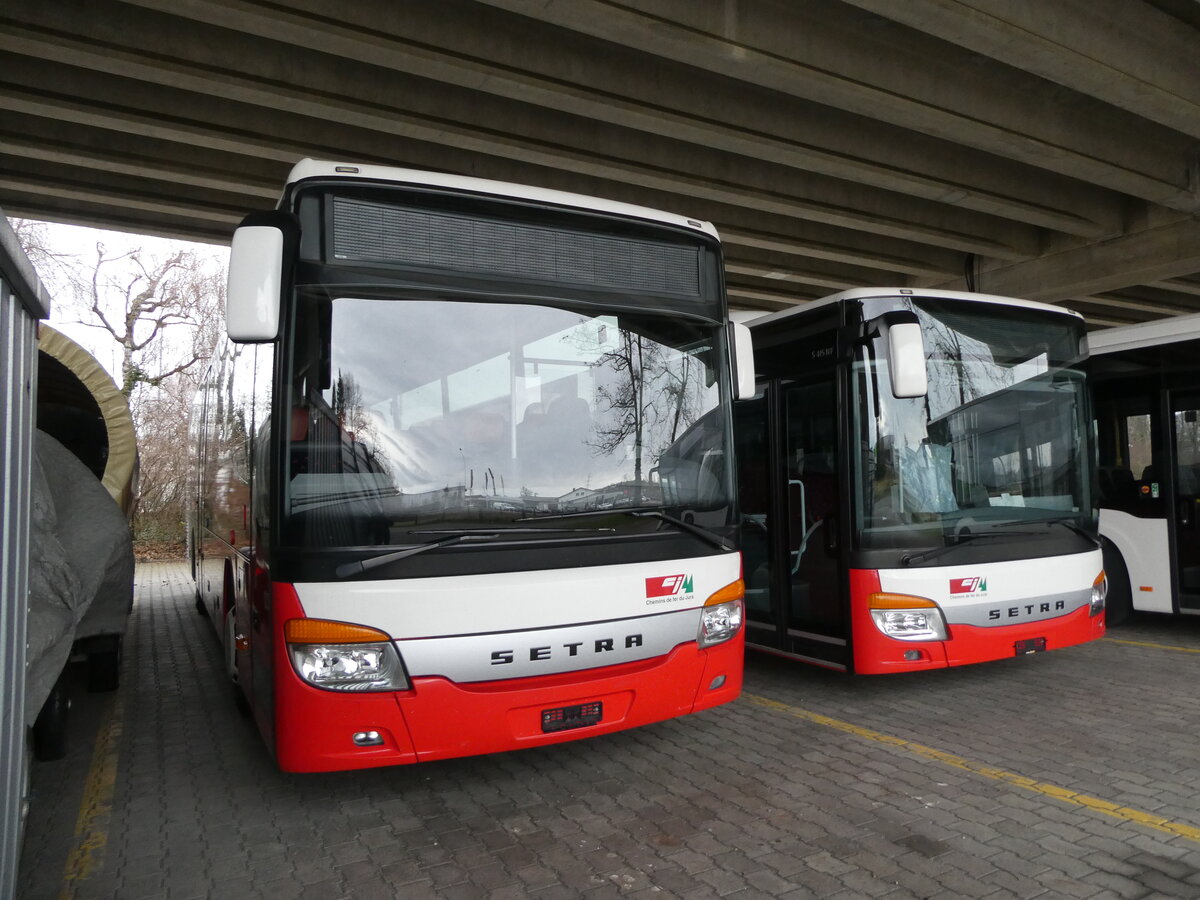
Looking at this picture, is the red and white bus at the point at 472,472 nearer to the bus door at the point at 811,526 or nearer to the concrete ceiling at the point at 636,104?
the bus door at the point at 811,526

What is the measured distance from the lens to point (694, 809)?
434 cm

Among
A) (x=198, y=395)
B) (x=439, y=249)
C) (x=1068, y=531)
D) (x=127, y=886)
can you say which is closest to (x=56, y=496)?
(x=127, y=886)

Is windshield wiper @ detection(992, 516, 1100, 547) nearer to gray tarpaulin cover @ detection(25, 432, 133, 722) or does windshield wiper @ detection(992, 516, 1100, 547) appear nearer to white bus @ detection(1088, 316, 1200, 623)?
white bus @ detection(1088, 316, 1200, 623)

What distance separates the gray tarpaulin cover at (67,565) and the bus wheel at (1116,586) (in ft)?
29.9

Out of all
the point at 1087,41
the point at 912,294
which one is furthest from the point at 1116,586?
the point at 1087,41

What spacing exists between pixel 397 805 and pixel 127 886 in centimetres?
129

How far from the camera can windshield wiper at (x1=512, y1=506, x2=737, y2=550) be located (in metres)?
4.16

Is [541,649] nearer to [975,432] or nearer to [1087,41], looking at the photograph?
[975,432]

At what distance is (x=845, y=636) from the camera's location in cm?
614

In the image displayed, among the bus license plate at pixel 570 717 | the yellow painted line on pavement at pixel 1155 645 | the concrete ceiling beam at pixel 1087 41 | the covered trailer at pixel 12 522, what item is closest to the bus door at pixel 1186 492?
the yellow painted line on pavement at pixel 1155 645

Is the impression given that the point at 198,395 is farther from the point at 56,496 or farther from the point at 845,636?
the point at 845,636

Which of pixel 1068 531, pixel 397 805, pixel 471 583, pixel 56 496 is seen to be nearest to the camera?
pixel 471 583

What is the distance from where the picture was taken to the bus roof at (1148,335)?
801 centimetres

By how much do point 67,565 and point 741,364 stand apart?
4.08 meters
